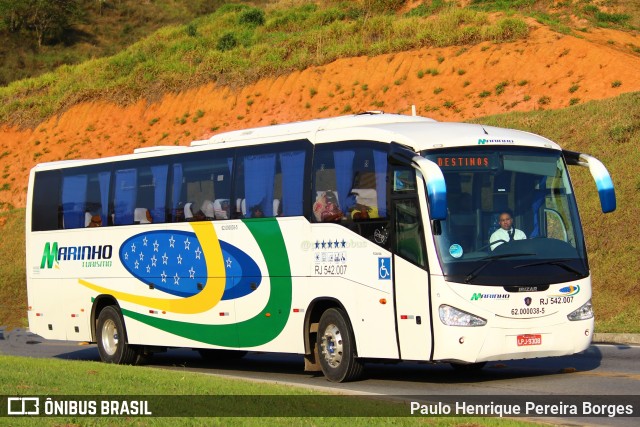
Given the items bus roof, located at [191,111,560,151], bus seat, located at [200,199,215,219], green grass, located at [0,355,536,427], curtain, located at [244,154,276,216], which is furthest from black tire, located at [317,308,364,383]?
bus seat, located at [200,199,215,219]

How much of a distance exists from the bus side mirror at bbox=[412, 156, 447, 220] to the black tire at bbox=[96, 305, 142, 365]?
851 cm

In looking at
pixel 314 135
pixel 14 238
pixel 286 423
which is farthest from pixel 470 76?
pixel 286 423

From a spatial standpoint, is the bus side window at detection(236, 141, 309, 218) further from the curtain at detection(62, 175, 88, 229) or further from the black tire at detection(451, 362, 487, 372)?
the curtain at detection(62, 175, 88, 229)

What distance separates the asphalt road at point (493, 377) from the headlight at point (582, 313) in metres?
0.83

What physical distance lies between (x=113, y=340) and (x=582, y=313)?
369 inches

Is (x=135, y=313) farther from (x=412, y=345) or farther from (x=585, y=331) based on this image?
→ (x=585, y=331)

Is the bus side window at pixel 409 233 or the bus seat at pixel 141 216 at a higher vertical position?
the bus seat at pixel 141 216

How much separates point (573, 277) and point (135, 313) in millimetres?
8462

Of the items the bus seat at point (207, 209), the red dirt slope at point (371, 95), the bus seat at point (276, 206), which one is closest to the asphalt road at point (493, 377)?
the bus seat at point (276, 206)

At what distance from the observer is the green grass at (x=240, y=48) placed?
173 feet

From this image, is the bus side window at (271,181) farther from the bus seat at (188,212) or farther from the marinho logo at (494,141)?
the marinho logo at (494,141)

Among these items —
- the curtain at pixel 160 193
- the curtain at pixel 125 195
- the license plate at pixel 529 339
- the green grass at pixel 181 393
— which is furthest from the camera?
the curtain at pixel 125 195

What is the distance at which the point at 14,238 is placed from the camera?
45.3m

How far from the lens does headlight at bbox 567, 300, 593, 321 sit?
45.5ft
